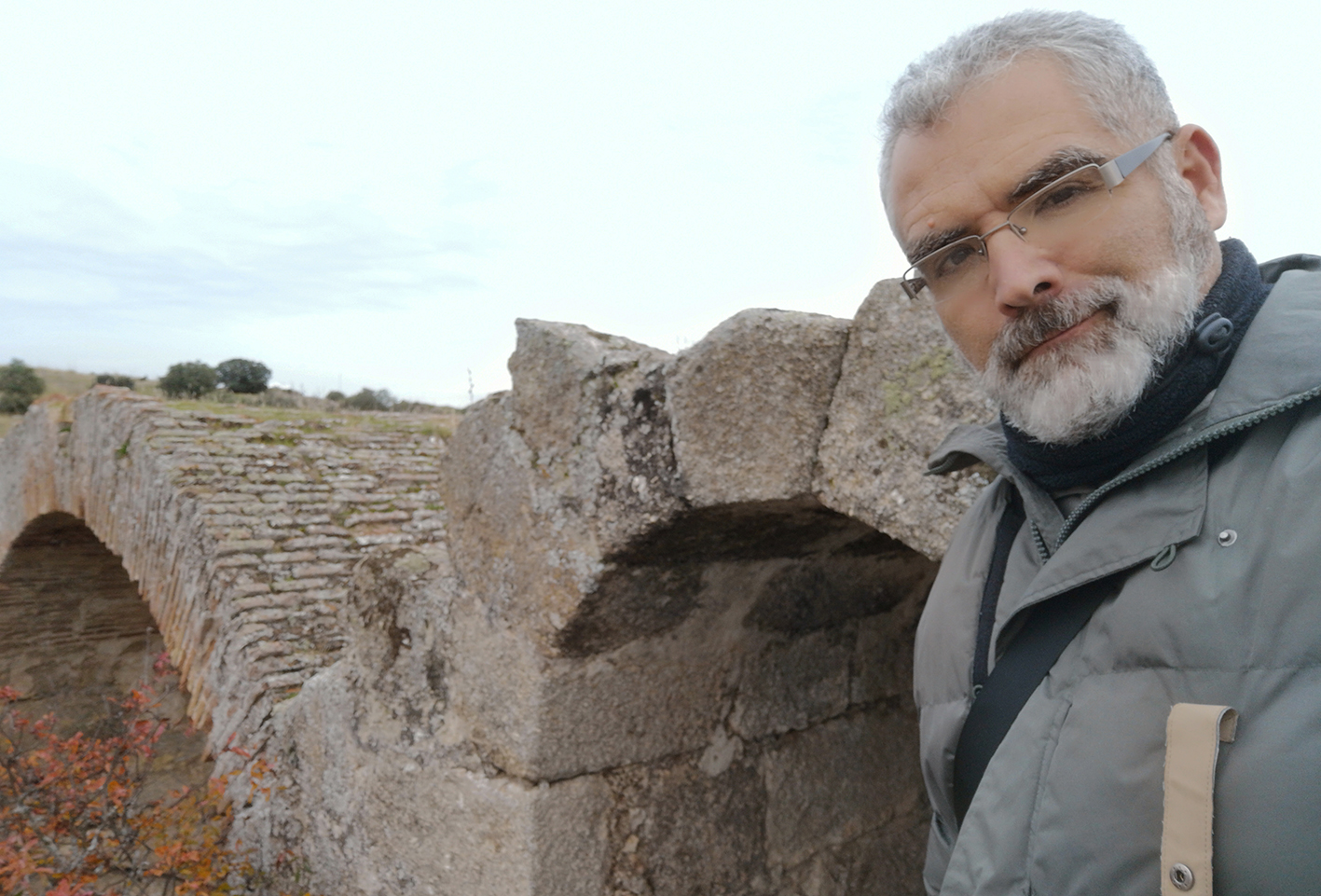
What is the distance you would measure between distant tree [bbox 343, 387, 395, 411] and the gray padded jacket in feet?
48.8

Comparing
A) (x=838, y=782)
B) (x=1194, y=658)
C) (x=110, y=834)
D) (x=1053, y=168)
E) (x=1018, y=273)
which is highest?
(x=1053, y=168)

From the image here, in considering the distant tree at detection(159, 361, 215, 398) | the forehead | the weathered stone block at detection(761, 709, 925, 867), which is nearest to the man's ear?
the forehead

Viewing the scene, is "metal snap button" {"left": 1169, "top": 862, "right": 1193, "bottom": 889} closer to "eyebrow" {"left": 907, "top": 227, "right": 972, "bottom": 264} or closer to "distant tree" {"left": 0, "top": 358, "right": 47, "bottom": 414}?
"eyebrow" {"left": 907, "top": 227, "right": 972, "bottom": 264}

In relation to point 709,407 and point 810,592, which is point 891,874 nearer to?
point 810,592

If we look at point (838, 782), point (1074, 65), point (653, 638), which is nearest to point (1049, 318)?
point (1074, 65)

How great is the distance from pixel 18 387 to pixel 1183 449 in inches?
951

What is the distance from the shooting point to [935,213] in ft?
3.78

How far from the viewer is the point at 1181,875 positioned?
0.76 m

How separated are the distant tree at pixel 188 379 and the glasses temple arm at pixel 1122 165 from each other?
1700 centimetres

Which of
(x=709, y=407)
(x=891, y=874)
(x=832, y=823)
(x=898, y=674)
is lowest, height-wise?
(x=891, y=874)

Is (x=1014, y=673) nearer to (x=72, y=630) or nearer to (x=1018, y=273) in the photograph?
(x=1018, y=273)

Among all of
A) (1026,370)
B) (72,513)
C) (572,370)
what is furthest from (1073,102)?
(72,513)

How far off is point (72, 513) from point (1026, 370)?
6065 mm

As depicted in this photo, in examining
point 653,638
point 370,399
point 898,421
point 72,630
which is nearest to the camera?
point 898,421
